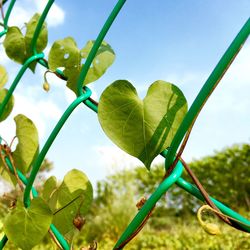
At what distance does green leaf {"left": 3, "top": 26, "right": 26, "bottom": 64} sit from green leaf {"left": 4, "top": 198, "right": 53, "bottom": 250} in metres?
0.44

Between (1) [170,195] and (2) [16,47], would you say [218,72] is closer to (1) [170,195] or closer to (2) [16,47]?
(2) [16,47]

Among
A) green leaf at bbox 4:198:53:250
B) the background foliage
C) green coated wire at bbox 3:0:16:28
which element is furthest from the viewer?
the background foliage

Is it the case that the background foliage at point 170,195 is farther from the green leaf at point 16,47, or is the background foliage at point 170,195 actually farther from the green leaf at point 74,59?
the green leaf at point 74,59

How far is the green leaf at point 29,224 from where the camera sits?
665 millimetres

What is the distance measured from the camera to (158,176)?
7.91 m

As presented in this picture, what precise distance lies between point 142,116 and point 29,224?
295mm

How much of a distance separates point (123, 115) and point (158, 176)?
24.5 feet

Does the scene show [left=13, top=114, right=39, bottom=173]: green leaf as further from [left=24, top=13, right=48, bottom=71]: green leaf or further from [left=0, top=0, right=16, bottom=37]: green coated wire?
[left=0, top=0, right=16, bottom=37]: green coated wire

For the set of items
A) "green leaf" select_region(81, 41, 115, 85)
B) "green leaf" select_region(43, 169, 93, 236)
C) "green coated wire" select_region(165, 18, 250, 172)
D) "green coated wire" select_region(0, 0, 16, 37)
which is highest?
"green coated wire" select_region(0, 0, 16, 37)

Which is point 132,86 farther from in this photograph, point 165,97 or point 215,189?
point 215,189

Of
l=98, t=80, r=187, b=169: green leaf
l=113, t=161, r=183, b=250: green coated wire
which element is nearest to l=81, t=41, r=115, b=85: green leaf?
l=98, t=80, r=187, b=169: green leaf

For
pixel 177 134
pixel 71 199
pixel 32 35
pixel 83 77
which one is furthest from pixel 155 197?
pixel 32 35

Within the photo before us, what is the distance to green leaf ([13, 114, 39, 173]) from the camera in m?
0.88

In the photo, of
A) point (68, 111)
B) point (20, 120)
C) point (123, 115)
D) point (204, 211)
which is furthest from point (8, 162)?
point (204, 211)
